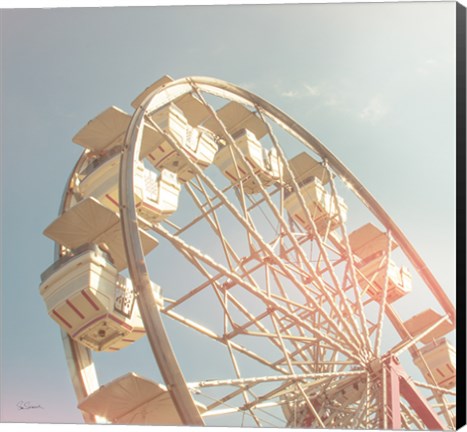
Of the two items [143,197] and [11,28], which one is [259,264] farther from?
[11,28]

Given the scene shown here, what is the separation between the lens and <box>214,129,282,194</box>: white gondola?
1255 centimetres

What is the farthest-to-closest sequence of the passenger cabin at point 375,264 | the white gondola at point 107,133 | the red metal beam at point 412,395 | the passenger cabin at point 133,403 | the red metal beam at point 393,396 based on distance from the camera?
the passenger cabin at point 375,264 < the white gondola at point 107,133 < the red metal beam at point 412,395 < the red metal beam at point 393,396 < the passenger cabin at point 133,403

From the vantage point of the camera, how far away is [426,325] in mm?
14125

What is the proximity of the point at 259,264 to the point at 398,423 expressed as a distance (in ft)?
11.8

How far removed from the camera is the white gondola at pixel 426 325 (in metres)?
14.0

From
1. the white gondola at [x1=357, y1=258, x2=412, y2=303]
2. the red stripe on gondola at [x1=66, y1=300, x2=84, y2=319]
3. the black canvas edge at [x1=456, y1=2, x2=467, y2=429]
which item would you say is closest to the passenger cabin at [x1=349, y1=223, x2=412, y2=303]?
the white gondola at [x1=357, y1=258, x2=412, y2=303]

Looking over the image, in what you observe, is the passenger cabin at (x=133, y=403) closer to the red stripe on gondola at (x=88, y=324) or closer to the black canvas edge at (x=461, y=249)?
the red stripe on gondola at (x=88, y=324)

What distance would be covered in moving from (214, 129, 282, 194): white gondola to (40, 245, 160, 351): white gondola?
4.56 metres

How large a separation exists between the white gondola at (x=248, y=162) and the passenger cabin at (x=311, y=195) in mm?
459

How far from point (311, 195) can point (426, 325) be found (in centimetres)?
329

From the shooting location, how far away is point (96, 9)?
30.4 ft

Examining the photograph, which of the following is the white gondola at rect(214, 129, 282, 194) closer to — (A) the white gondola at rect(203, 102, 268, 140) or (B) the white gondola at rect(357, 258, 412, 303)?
(A) the white gondola at rect(203, 102, 268, 140)

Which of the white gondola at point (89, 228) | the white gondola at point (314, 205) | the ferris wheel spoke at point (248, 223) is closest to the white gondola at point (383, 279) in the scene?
the white gondola at point (314, 205)

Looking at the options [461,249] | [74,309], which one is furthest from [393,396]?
[74,309]
